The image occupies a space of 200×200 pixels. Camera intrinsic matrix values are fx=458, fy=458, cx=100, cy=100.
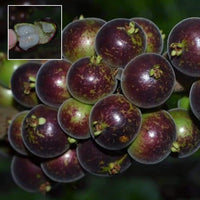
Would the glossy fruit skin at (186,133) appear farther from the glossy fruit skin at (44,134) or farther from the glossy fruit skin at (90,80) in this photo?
the glossy fruit skin at (44,134)

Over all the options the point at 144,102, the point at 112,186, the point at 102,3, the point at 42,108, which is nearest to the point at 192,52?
the point at 144,102

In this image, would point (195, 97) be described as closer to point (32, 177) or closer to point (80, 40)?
point (80, 40)

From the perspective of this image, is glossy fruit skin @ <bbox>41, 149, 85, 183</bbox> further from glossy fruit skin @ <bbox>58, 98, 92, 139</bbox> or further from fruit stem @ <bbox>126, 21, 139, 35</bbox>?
fruit stem @ <bbox>126, 21, 139, 35</bbox>

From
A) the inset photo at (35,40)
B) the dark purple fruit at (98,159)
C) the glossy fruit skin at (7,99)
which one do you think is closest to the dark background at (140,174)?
the inset photo at (35,40)

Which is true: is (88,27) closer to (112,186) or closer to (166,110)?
(166,110)

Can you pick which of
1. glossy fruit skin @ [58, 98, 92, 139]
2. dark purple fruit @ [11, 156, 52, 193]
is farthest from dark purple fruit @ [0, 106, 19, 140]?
glossy fruit skin @ [58, 98, 92, 139]

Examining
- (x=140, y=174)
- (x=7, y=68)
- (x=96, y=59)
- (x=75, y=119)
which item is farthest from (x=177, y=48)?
(x=140, y=174)
